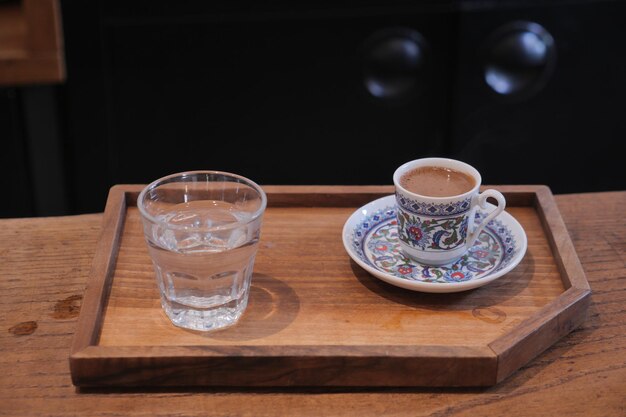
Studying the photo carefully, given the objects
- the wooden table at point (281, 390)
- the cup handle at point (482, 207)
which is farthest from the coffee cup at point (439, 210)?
the wooden table at point (281, 390)

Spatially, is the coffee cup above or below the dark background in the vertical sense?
above

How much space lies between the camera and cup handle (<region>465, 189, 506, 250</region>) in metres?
0.97

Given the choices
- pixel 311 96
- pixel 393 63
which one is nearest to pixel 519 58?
pixel 393 63

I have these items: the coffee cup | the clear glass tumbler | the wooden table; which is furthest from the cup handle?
the clear glass tumbler

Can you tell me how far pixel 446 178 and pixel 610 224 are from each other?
0.26 m

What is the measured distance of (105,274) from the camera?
942 mm

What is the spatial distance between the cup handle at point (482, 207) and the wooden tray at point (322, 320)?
2.3 inches

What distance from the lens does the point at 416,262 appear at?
3.31ft

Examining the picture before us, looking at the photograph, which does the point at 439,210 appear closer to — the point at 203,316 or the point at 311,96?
the point at 203,316

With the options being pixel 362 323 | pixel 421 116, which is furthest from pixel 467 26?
pixel 362 323

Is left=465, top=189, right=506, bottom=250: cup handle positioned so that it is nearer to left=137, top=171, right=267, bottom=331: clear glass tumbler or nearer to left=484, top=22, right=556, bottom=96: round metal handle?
left=137, top=171, right=267, bottom=331: clear glass tumbler

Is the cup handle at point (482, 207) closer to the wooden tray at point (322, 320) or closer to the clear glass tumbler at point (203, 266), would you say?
the wooden tray at point (322, 320)

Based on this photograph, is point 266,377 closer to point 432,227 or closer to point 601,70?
point 432,227

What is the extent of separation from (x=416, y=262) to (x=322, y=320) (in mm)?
166
